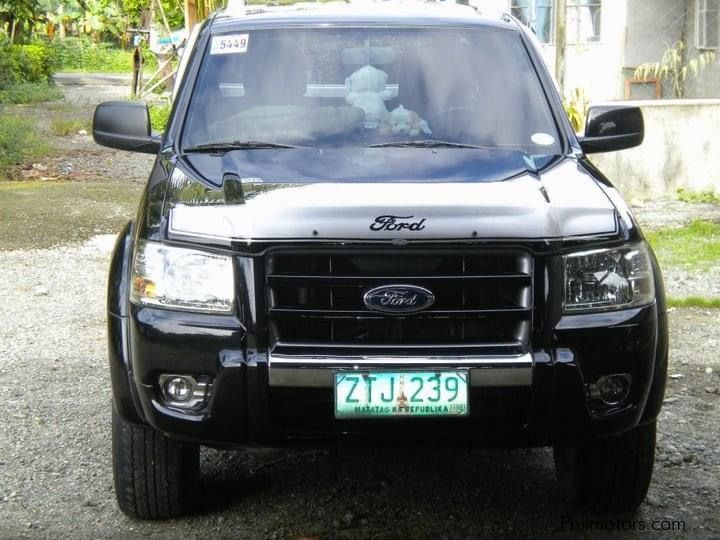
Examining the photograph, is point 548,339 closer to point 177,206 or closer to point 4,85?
point 177,206

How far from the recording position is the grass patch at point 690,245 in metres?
9.04

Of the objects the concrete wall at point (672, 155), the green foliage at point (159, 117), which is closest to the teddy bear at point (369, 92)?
the concrete wall at point (672, 155)

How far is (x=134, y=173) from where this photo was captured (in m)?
14.7

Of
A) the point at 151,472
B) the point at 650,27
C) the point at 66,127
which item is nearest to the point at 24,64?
the point at 66,127

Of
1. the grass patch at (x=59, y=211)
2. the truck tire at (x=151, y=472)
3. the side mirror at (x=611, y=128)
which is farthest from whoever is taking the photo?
the grass patch at (x=59, y=211)

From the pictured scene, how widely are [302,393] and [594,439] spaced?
950mm

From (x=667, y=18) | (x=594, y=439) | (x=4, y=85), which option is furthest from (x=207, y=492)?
(x=4, y=85)

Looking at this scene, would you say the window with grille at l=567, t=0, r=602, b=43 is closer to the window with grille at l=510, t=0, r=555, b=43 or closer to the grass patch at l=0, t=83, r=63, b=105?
the window with grille at l=510, t=0, r=555, b=43

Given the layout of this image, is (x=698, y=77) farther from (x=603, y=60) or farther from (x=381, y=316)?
(x=381, y=316)

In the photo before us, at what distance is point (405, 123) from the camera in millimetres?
4738

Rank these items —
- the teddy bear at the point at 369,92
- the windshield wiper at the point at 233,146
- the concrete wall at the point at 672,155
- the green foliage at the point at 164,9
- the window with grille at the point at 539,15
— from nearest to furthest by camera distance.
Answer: the windshield wiper at the point at 233,146
the teddy bear at the point at 369,92
the concrete wall at the point at 672,155
the window with grille at the point at 539,15
the green foliage at the point at 164,9

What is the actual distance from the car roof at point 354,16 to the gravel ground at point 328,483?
1806 mm

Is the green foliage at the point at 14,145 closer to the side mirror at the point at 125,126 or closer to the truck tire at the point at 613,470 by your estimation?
the side mirror at the point at 125,126

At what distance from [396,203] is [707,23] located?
14852mm
